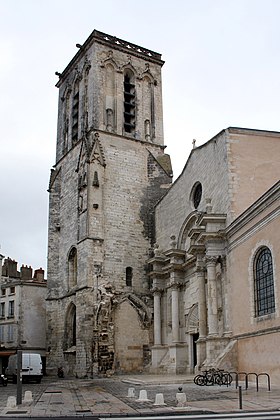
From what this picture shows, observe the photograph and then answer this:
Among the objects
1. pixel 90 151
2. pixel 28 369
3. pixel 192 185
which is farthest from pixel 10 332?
pixel 192 185

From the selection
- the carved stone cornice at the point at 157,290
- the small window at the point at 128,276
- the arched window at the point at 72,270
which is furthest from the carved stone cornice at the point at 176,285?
the arched window at the point at 72,270

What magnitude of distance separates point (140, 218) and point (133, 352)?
708 centimetres

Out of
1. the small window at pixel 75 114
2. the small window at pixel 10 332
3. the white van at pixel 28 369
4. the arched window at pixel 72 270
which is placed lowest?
the white van at pixel 28 369

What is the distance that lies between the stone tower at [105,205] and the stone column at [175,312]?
116 inches

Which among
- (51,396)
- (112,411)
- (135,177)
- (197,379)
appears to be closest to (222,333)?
(197,379)

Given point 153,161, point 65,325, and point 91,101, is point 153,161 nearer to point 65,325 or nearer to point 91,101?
point 91,101

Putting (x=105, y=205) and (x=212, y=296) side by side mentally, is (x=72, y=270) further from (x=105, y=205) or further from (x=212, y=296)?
(x=212, y=296)

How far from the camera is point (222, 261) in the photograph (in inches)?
802

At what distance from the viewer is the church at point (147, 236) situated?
60.2 ft

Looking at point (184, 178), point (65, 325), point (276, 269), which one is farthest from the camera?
point (65, 325)

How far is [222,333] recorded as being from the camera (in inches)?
784

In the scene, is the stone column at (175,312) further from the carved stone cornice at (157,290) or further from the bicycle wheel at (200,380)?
the bicycle wheel at (200,380)

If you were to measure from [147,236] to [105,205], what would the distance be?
296 centimetres

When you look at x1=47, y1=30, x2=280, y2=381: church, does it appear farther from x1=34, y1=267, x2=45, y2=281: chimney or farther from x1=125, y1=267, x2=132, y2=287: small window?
x1=34, y1=267, x2=45, y2=281: chimney
